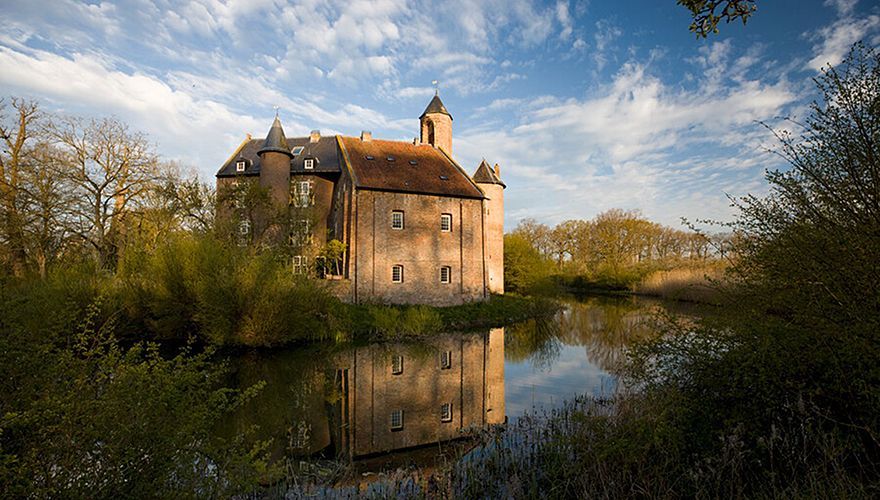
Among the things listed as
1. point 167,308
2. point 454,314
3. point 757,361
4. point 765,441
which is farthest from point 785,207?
point 454,314

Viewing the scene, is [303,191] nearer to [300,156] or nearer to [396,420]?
[300,156]

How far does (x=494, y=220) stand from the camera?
26.9 metres

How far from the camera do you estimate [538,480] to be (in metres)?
4.96

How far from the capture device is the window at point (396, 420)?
25.3 ft

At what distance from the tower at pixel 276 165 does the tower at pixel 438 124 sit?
9203 millimetres

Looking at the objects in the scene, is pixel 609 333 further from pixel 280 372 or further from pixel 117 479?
pixel 117 479

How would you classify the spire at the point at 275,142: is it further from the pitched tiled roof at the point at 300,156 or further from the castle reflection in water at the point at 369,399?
the castle reflection in water at the point at 369,399

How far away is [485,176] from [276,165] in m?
12.2

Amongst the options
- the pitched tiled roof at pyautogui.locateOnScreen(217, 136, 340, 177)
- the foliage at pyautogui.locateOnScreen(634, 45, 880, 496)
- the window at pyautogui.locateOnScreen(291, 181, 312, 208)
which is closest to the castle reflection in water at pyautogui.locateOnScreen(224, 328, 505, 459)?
the foliage at pyautogui.locateOnScreen(634, 45, 880, 496)

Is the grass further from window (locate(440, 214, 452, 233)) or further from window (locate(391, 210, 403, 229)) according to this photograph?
window (locate(391, 210, 403, 229))

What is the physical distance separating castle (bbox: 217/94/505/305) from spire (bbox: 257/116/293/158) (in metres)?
0.05

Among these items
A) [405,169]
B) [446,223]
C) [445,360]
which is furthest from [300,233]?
[445,360]

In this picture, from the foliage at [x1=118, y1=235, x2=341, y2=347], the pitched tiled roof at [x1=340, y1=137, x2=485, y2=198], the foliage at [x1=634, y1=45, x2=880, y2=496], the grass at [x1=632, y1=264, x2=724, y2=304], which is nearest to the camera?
the foliage at [x1=634, y1=45, x2=880, y2=496]

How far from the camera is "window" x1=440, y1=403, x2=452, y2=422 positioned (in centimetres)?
819
